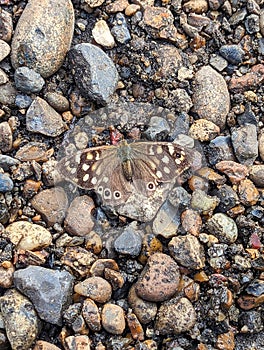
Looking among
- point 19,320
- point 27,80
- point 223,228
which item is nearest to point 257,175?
point 223,228

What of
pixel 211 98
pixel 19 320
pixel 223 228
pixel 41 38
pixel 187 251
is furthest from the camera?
pixel 211 98

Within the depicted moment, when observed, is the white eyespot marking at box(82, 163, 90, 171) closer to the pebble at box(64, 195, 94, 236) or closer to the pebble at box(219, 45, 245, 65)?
the pebble at box(64, 195, 94, 236)

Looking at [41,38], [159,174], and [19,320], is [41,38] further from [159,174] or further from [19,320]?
[19,320]

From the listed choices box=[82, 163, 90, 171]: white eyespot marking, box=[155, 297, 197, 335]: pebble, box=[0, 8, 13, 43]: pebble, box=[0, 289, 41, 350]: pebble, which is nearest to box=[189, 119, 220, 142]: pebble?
box=[82, 163, 90, 171]: white eyespot marking

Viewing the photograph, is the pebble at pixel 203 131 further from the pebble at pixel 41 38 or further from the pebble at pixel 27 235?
the pebble at pixel 27 235

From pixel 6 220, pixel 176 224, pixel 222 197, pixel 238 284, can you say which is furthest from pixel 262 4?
pixel 6 220

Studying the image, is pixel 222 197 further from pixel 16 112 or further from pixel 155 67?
pixel 16 112
